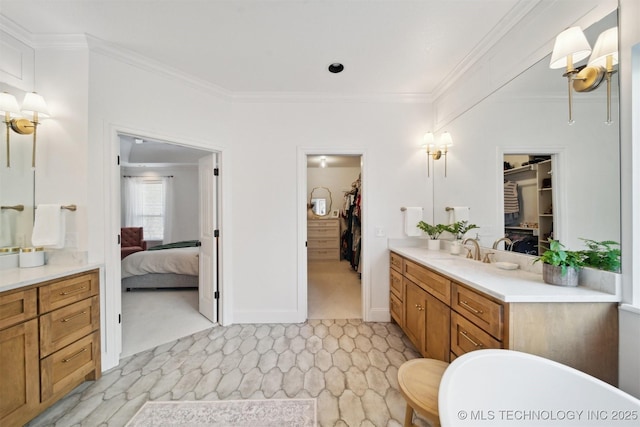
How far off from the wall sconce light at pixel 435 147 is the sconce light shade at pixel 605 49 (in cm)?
129

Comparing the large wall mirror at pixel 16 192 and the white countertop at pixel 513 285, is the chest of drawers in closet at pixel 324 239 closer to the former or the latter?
the white countertop at pixel 513 285

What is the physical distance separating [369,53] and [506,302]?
2.11 m

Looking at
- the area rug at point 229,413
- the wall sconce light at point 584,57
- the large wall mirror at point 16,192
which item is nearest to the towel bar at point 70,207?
the large wall mirror at point 16,192

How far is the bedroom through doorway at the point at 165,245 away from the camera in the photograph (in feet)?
8.74

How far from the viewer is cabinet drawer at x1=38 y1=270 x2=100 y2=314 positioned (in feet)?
4.75

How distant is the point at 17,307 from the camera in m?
1.32

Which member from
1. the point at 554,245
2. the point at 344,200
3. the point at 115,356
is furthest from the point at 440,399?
the point at 344,200

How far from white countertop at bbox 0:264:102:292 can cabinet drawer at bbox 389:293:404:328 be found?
8.84ft

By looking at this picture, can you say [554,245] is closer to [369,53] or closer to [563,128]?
[563,128]

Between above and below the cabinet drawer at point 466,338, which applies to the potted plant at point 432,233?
above

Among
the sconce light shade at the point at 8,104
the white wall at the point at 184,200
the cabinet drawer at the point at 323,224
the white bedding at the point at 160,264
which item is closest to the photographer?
the sconce light shade at the point at 8,104

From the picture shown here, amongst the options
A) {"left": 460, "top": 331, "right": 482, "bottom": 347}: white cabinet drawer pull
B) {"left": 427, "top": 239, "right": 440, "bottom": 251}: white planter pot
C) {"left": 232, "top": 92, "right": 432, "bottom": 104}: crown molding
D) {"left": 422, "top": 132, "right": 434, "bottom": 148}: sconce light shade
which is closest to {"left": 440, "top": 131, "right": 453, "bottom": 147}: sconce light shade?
{"left": 422, "top": 132, "right": 434, "bottom": 148}: sconce light shade

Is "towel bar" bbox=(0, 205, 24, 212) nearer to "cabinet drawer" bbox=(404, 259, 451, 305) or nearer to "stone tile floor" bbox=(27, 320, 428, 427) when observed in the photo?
"stone tile floor" bbox=(27, 320, 428, 427)

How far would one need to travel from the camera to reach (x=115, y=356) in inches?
76.9
